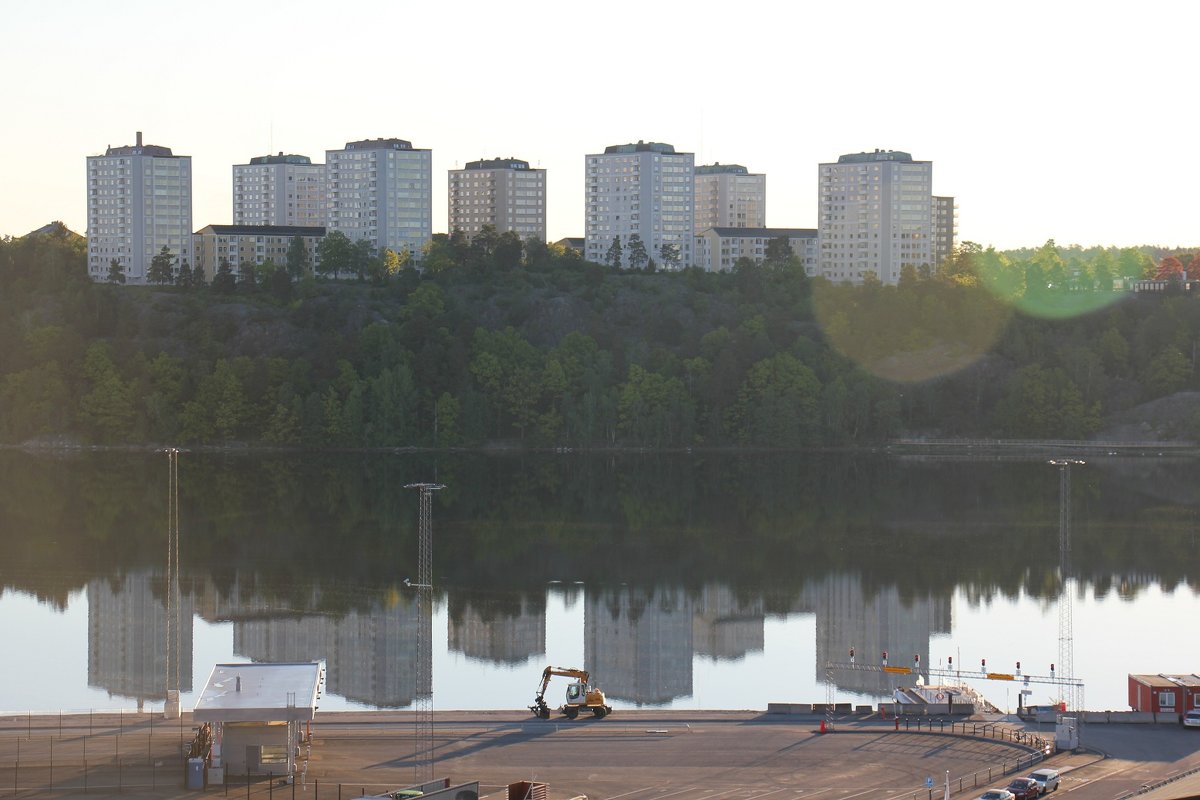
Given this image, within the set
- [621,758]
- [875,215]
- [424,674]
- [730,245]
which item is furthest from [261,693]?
[875,215]

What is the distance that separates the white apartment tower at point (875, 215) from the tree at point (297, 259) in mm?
33698

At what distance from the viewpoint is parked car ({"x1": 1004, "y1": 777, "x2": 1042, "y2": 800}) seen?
64.6 feet

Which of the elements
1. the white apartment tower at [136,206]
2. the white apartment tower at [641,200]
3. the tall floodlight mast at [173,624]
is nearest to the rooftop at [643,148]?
the white apartment tower at [641,200]

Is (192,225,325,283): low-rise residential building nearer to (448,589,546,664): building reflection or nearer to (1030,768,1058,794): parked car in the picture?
(448,589,546,664): building reflection

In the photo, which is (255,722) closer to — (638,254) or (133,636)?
(133,636)

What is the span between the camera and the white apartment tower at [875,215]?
10219 centimetres

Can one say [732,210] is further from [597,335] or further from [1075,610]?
[1075,610]

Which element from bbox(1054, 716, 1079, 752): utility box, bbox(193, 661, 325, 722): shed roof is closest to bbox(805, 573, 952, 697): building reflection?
bbox(1054, 716, 1079, 752): utility box

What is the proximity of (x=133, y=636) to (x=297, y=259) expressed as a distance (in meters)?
57.2

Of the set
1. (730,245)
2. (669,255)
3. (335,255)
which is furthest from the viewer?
(730,245)

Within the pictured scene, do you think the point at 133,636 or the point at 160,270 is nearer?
the point at 133,636

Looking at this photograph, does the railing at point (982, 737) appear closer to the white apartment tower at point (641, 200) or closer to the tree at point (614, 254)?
the tree at point (614, 254)

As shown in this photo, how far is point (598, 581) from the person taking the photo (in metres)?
40.3

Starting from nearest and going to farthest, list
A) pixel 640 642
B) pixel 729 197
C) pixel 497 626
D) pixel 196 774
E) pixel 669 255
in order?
pixel 196 774, pixel 640 642, pixel 497 626, pixel 669 255, pixel 729 197
